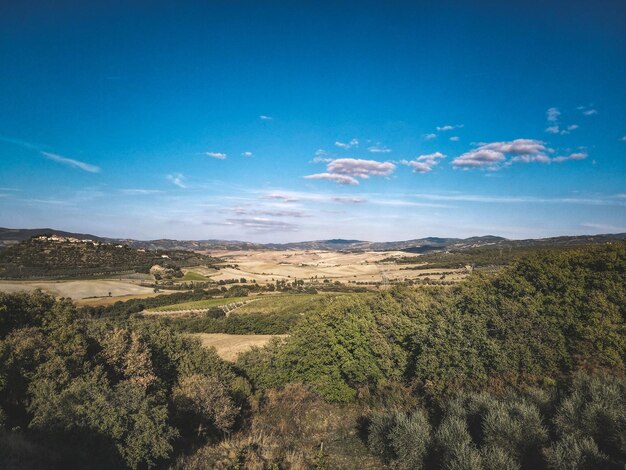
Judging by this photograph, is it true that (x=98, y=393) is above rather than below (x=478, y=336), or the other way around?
above

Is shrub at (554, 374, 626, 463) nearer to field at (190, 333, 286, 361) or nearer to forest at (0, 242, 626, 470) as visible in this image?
forest at (0, 242, 626, 470)

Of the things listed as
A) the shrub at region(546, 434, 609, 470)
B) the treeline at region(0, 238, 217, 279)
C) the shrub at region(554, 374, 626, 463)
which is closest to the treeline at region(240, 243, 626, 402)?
the shrub at region(554, 374, 626, 463)

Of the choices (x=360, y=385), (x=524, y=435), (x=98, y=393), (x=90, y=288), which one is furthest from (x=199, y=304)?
(x=524, y=435)

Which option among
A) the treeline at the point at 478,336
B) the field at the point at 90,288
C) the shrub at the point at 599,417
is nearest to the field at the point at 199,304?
the field at the point at 90,288

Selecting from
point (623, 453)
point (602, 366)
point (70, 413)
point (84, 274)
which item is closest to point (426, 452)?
point (623, 453)

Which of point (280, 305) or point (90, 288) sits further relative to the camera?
point (90, 288)

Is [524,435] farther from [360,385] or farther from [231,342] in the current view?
[231,342]
